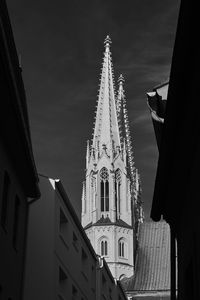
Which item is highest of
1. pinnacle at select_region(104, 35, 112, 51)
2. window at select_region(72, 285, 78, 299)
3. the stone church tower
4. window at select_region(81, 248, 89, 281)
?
pinnacle at select_region(104, 35, 112, 51)

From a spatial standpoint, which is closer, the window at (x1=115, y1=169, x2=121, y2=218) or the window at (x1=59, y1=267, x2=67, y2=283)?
the window at (x1=59, y1=267, x2=67, y2=283)

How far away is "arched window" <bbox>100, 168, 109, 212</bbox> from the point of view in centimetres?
7794

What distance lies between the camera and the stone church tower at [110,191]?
248ft

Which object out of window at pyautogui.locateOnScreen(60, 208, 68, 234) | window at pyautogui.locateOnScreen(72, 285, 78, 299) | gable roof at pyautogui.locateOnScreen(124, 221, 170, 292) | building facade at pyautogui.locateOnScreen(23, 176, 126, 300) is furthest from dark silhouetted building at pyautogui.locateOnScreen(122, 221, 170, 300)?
window at pyautogui.locateOnScreen(60, 208, 68, 234)

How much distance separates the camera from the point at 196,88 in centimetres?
1008

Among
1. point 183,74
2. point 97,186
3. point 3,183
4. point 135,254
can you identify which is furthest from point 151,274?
point 183,74

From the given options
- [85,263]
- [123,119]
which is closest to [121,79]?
[123,119]

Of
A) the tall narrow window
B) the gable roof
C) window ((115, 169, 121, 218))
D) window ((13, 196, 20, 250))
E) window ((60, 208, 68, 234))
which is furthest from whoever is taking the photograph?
window ((115, 169, 121, 218))

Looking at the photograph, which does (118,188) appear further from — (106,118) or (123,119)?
(123,119)

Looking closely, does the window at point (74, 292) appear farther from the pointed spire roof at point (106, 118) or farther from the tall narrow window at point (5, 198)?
the pointed spire roof at point (106, 118)

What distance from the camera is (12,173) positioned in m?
16.8

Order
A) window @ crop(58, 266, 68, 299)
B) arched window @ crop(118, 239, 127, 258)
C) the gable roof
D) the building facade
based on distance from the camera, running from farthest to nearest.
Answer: arched window @ crop(118, 239, 127, 258), the gable roof, window @ crop(58, 266, 68, 299), the building facade

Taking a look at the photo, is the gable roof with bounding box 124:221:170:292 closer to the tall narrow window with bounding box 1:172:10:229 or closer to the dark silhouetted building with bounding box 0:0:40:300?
the dark silhouetted building with bounding box 0:0:40:300

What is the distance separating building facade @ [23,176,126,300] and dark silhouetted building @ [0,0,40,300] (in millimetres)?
2155
